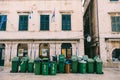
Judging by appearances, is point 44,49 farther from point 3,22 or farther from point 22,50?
point 3,22

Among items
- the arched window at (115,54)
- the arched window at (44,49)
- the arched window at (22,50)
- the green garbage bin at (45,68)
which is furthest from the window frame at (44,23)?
the green garbage bin at (45,68)

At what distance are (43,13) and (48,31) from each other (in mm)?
2542

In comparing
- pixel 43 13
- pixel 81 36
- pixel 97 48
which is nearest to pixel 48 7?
pixel 43 13

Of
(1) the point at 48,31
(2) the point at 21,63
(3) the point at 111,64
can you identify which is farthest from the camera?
(1) the point at 48,31

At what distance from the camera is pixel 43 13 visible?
80.4 ft

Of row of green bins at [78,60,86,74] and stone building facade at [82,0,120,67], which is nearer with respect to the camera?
row of green bins at [78,60,86,74]

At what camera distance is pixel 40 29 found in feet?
79.8

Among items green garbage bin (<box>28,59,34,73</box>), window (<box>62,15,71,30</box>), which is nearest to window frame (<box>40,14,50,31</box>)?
window (<box>62,15,71,30</box>)

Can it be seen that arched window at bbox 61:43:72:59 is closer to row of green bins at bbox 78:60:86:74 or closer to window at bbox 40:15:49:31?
window at bbox 40:15:49:31

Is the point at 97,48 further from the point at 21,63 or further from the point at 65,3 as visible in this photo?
the point at 21,63

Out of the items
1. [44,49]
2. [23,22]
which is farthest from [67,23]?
[23,22]

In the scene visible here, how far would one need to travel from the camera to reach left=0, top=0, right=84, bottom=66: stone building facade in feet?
78.1

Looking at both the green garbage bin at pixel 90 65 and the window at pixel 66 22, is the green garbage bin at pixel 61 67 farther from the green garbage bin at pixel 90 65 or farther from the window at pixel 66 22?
the window at pixel 66 22

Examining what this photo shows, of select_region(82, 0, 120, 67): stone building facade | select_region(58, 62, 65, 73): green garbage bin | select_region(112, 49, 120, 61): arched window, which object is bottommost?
select_region(58, 62, 65, 73): green garbage bin
